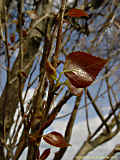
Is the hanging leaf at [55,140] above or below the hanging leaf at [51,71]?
below

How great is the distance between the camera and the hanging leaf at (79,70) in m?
0.21

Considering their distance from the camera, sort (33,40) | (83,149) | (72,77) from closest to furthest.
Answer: (72,77) < (83,149) < (33,40)

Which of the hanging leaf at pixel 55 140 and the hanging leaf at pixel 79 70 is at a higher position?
the hanging leaf at pixel 79 70

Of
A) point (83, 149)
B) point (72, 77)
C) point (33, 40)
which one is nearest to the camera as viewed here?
point (72, 77)

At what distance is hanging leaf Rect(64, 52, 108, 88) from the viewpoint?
8.3 inches

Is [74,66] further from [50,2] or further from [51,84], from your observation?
[50,2]

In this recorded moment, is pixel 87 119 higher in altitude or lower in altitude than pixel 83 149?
higher

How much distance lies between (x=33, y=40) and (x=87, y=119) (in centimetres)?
61

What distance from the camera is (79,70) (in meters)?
0.21

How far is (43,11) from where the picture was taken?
3.28 feet

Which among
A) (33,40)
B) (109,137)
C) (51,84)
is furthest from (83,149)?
(51,84)

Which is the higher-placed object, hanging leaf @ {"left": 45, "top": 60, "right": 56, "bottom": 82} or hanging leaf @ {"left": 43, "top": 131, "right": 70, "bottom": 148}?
hanging leaf @ {"left": 45, "top": 60, "right": 56, "bottom": 82}

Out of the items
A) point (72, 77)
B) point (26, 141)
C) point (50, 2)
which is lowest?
point (26, 141)

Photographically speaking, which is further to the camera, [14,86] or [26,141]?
[14,86]
